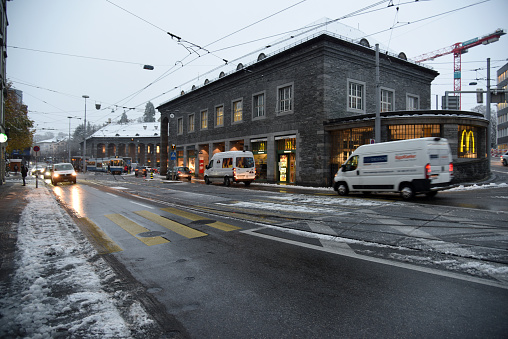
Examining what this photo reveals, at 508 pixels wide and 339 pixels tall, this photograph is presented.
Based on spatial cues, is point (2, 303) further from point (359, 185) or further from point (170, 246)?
point (359, 185)

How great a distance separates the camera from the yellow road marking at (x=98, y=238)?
5348 mm

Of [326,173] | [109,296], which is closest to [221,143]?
[326,173]

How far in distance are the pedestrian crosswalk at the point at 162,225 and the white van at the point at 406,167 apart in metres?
8.41

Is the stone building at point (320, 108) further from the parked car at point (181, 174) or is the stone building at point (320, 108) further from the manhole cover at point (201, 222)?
the manhole cover at point (201, 222)

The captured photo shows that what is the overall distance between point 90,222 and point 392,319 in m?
7.78

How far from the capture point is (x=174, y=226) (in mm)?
7281

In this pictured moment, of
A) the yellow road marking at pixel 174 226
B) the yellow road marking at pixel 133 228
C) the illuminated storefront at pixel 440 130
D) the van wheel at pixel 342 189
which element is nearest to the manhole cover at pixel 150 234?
the yellow road marking at pixel 133 228

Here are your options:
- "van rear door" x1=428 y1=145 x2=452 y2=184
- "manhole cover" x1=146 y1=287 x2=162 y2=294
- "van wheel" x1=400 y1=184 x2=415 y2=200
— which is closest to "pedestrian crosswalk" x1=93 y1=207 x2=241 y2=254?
"manhole cover" x1=146 y1=287 x2=162 y2=294

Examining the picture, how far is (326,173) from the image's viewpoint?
21.7 metres

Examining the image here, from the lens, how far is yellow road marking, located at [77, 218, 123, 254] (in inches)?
211

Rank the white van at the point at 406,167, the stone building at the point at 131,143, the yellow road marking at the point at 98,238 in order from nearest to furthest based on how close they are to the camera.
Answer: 1. the yellow road marking at the point at 98,238
2. the white van at the point at 406,167
3. the stone building at the point at 131,143

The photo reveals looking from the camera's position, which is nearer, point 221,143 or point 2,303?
point 2,303

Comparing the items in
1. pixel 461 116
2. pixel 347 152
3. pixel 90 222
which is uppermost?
pixel 461 116

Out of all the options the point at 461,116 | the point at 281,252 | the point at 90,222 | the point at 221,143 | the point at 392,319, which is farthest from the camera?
the point at 221,143
